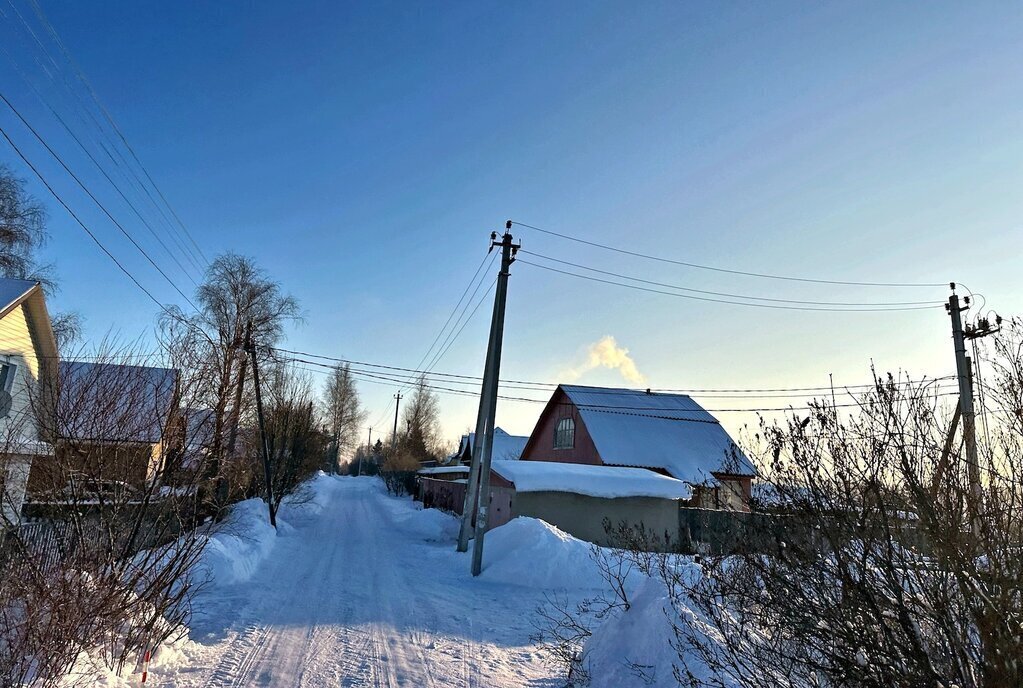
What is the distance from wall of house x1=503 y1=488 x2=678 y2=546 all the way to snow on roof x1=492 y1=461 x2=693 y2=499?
294mm

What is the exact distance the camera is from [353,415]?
227ft

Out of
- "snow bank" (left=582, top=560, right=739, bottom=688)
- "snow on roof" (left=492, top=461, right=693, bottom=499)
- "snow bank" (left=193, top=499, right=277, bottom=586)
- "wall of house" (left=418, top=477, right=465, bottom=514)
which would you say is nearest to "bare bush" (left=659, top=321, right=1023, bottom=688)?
"snow bank" (left=582, top=560, right=739, bottom=688)

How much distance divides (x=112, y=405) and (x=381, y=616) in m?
5.43

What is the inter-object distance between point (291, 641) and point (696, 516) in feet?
50.4

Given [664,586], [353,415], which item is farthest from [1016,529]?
[353,415]

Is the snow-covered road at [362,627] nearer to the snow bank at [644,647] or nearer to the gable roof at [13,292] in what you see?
the snow bank at [644,647]

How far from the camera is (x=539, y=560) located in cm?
1429

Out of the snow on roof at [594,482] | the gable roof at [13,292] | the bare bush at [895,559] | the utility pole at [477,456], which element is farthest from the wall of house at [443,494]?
the bare bush at [895,559]

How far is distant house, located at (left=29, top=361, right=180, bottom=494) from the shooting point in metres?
6.20

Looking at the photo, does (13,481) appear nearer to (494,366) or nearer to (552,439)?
(494,366)

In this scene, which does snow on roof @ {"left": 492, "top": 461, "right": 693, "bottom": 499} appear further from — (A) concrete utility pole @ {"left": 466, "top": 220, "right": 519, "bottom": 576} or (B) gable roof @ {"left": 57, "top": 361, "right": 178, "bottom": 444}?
(B) gable roof @ {"left": 57, "top": 361, "right": 178, "bottom": 444}

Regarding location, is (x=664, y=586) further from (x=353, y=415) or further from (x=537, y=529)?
(x=353, y=415)

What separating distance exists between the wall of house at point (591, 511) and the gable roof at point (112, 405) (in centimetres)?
1389

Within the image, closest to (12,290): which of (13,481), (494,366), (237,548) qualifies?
(237,548)
